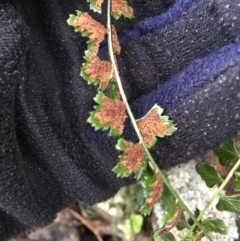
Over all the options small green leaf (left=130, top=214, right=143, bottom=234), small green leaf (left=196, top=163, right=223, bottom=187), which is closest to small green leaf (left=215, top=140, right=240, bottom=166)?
small green leaf (left=196, top=163, right=223, bottom=187)

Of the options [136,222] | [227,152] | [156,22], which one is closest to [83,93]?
[156,22]

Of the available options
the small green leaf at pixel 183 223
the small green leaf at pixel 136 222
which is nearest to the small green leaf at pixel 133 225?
the small green leaf at pixel 136 222

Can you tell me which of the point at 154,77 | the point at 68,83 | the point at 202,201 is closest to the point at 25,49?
the point at 68,83

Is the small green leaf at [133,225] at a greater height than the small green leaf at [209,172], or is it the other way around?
the small green leaf at [209,172]

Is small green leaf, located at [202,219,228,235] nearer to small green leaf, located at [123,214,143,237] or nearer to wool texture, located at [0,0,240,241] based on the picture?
wool texture, located at [0,0,240,241]

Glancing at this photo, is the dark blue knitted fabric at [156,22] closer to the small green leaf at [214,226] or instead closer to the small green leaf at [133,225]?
the small green leaf at [214,226]

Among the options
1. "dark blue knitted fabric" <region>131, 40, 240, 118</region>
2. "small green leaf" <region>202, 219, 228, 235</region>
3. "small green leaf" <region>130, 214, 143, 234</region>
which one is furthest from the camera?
"small green leaf" <region>130, 214, 143, 234</region>
